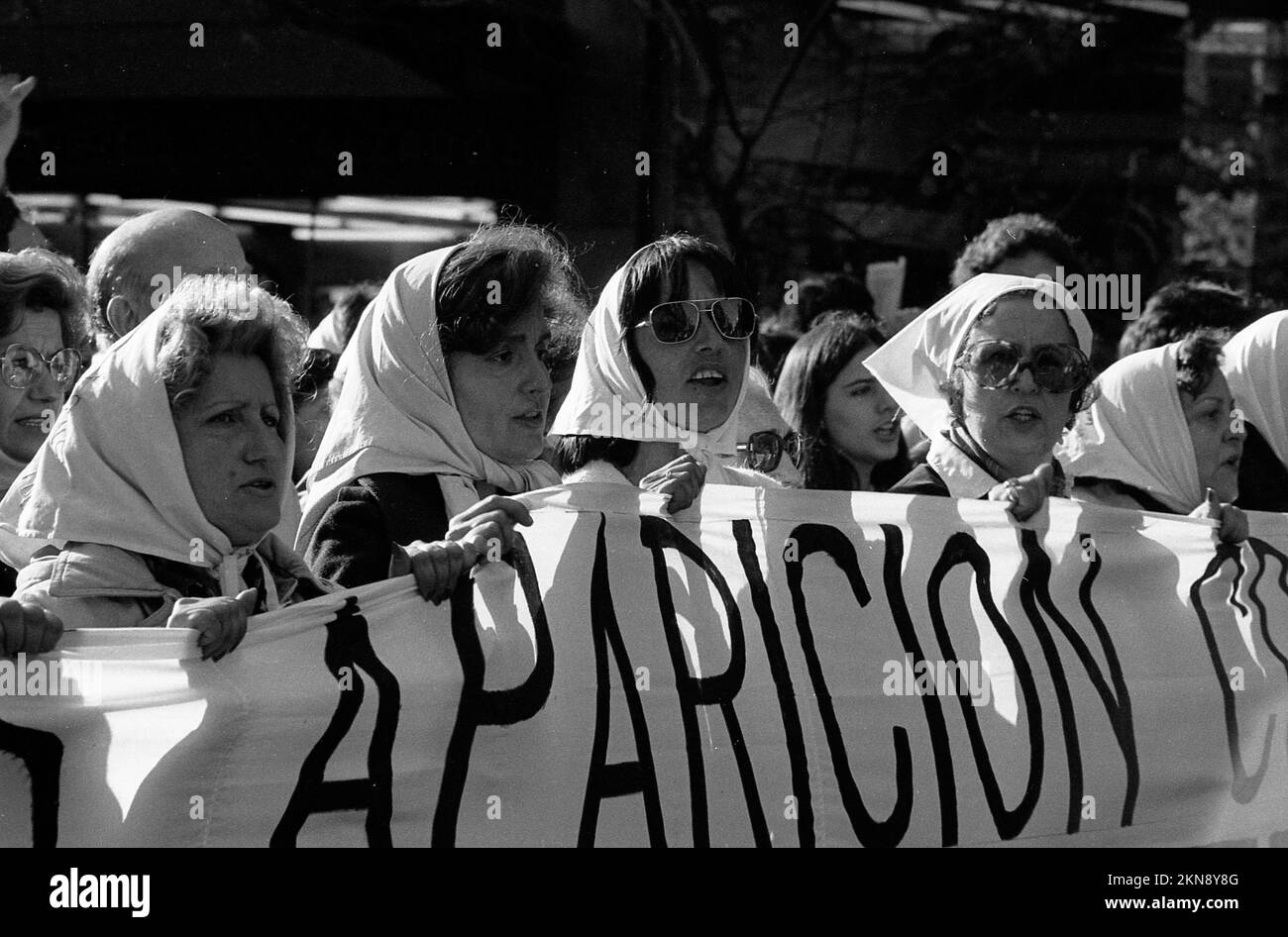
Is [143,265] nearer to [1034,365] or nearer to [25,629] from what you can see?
[25,629]

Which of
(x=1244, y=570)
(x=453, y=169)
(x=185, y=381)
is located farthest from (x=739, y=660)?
(x=453, y=169)

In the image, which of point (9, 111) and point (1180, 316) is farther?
point (9, 111)

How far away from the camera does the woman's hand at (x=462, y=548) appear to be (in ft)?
9.34

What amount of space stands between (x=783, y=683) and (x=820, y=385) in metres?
2.09

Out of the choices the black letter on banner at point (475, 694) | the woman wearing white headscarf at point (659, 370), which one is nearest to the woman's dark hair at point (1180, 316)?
the woman wearing white headscarf at point (659, 370)

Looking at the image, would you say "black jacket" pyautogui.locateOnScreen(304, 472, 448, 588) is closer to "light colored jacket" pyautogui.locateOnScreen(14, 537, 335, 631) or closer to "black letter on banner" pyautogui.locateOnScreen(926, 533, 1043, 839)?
"light colored jacket" pyautogui.locateOnScreen(14, 537, 335, 631)

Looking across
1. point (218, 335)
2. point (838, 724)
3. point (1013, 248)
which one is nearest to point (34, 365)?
point (218, 335)

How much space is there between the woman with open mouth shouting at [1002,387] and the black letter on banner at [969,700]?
0.23 meters

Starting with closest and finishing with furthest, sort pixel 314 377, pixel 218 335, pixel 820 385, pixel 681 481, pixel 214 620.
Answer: pixel 214 620
pixel 218 335
pixel 681 481
pixel 314 377
pixel 820 385

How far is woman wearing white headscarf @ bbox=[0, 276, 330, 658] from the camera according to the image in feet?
8.61

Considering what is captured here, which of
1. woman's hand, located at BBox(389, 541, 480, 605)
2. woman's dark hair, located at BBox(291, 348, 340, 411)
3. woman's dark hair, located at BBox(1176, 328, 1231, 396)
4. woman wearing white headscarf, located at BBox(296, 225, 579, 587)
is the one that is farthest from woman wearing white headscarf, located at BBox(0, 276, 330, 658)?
Result: woman's dark hair, located at BBox(1176, 328, 1231, 396)

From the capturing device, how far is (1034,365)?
376 centimetres

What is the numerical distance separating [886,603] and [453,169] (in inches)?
184

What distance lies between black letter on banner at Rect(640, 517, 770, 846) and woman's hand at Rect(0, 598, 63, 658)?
3.49 ft
